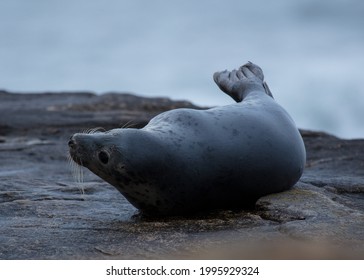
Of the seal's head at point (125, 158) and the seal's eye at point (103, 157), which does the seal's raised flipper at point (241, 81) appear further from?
the seal's eye at point (103, 157)

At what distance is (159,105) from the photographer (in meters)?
13.8

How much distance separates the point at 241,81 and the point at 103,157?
208 cm

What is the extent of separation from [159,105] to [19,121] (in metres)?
2.63

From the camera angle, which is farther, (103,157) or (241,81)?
(241,81)

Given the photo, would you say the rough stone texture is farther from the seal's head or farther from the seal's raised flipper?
the seal's raised flipper

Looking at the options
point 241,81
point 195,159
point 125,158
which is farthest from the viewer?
point 241,81

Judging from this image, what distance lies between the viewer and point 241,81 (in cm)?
665

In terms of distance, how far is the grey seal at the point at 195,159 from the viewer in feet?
16.2

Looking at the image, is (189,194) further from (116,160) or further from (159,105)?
(159,105)

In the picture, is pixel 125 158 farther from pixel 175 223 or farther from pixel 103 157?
pixel 175 223

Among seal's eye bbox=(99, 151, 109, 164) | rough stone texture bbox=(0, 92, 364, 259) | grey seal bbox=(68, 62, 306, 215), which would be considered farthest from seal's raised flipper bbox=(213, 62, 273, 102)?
seal's eye bbox=(99, 151, 109, 164)

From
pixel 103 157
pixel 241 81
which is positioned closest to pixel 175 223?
pixel 103 157

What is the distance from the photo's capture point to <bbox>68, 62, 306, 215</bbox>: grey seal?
16.2 ft

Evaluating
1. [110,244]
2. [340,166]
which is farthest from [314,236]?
[340,166]
